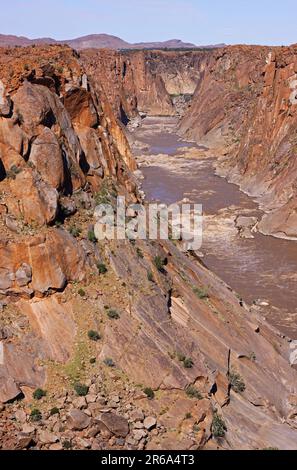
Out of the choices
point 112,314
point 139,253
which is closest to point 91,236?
point 139,253

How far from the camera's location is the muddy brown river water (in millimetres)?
41312

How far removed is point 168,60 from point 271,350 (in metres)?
178

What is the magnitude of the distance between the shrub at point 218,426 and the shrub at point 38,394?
5.52m

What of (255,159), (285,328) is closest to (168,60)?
(255,159)

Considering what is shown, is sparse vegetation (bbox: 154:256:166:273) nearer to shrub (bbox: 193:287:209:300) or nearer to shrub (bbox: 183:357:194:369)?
shrub (bbox: 193:287:209:300)

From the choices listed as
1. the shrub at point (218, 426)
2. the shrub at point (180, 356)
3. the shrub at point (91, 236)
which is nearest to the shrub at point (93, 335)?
the shrub at point (180, 356)

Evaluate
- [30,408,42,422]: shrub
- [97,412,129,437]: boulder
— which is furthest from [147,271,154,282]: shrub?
[30,408,42,422]: shrub

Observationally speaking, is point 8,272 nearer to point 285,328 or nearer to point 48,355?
point 48,355

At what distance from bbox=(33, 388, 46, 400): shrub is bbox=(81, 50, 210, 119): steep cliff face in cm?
12394

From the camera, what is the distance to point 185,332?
2294cm

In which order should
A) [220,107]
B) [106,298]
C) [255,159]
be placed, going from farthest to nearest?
[220,107] < [255,159] < [106,298]

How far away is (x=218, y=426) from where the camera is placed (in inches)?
744

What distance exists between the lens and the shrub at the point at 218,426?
1864 cm

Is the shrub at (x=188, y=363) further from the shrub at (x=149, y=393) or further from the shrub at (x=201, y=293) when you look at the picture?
the shrub at (x=201, y=293)
